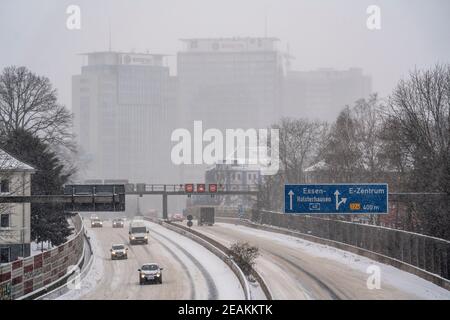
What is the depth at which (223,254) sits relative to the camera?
78.6 m

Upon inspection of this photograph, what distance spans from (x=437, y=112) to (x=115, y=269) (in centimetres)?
3650

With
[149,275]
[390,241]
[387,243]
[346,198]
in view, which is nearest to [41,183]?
[149,275]

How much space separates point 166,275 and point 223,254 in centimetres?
1098

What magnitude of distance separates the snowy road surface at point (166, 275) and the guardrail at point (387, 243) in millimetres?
13514

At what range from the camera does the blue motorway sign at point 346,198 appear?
6469 centimetres

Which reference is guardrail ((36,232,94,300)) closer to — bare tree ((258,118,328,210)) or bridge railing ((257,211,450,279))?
bridge railing ((257,211,450,279))

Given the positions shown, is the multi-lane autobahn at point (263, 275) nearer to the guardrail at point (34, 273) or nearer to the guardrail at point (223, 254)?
the guardrail at point (223, 254)

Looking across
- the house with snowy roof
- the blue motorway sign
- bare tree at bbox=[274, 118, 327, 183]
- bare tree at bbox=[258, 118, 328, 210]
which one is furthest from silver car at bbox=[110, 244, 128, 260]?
bare tree at bbox=[274, 118, 327, 183]

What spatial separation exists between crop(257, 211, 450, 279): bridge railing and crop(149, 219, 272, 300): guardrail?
12733mm

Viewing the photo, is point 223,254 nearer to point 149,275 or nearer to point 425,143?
point 149,275

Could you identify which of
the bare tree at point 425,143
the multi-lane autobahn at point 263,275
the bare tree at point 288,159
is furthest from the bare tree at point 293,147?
the bare tree at point 425,143
